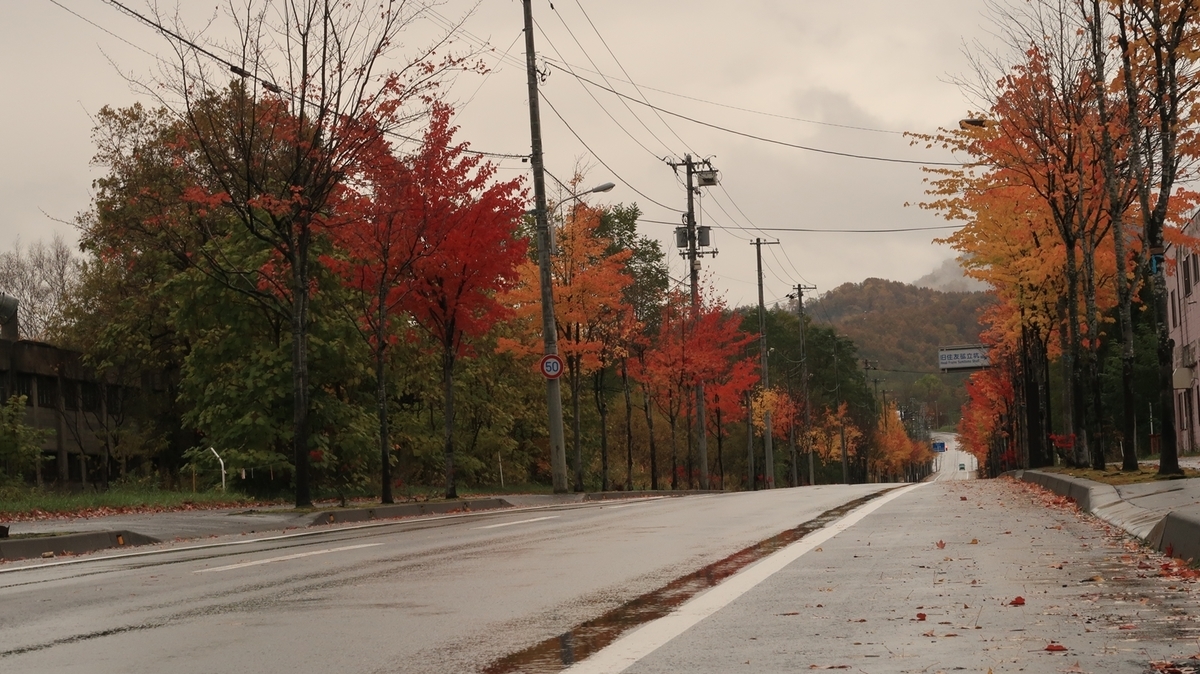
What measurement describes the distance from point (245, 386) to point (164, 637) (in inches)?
1209

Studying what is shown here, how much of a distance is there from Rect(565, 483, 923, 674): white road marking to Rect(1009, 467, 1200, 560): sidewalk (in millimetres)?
2929

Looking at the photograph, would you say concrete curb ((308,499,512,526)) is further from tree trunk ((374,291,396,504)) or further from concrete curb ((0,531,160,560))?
concrete curb ((0,531,160,560))

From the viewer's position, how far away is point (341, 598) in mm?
8984

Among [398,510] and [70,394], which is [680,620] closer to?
[398,510]

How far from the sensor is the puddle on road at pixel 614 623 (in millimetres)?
6031

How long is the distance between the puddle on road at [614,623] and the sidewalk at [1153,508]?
3.24 m

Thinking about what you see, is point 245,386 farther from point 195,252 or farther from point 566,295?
point 566,295

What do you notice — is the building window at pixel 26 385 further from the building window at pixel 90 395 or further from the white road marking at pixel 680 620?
the white road marking at pixel 680 620

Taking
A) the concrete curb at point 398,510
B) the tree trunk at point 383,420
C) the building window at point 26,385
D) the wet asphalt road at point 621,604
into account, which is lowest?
the concrete curb at point 398,510

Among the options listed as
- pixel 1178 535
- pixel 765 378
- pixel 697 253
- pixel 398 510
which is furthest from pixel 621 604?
pixel 765 378

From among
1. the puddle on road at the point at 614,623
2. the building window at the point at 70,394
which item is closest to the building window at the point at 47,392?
the building window at the point at 70,394

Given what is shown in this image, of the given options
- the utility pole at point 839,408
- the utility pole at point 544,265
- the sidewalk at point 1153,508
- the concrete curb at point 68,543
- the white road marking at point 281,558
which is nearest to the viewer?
the sidewalk at point 1153,508

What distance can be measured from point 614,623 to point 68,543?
10.8 meters

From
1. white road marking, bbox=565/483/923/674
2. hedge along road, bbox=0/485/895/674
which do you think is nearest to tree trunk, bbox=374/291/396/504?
hedge along road, bbox=0/485/895/674
